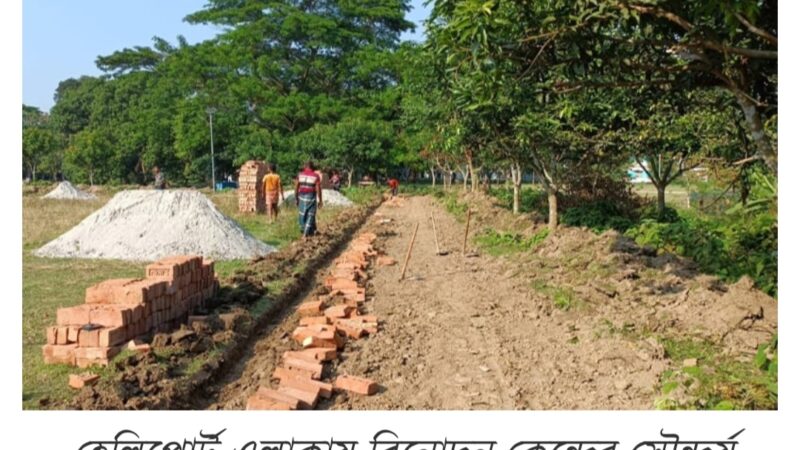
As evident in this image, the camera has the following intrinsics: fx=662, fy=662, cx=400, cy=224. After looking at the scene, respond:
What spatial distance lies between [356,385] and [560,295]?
396cm

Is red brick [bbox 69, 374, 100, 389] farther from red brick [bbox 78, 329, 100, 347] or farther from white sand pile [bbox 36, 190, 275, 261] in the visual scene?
white sand pile [bbox 36, 190, 275, 261]

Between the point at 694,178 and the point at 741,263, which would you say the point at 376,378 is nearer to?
the point at 741,263

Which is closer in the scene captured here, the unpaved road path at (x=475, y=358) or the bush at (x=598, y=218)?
the unpaved road path at (x=475, y=358)

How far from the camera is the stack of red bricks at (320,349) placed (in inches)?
192

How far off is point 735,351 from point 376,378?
3.24 metres

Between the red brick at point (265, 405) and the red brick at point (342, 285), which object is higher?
the red brick at point (342, 285)

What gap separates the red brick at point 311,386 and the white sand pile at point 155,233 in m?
6.40

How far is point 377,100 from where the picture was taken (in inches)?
1647

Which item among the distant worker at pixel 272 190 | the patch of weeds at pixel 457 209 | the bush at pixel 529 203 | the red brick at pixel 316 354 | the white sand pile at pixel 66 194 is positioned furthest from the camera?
the white sand pile at pixel 66 194

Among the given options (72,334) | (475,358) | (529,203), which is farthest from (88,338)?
(529,203)

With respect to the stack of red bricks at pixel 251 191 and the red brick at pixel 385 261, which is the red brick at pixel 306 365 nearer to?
the red brick at pixel 385 261

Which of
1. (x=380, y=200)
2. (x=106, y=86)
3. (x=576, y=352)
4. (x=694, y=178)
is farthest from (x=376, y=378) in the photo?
(x=106, y=86)

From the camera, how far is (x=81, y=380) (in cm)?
500

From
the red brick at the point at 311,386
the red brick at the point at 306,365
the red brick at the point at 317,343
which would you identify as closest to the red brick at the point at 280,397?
A: the red brick at the point at 311,386
